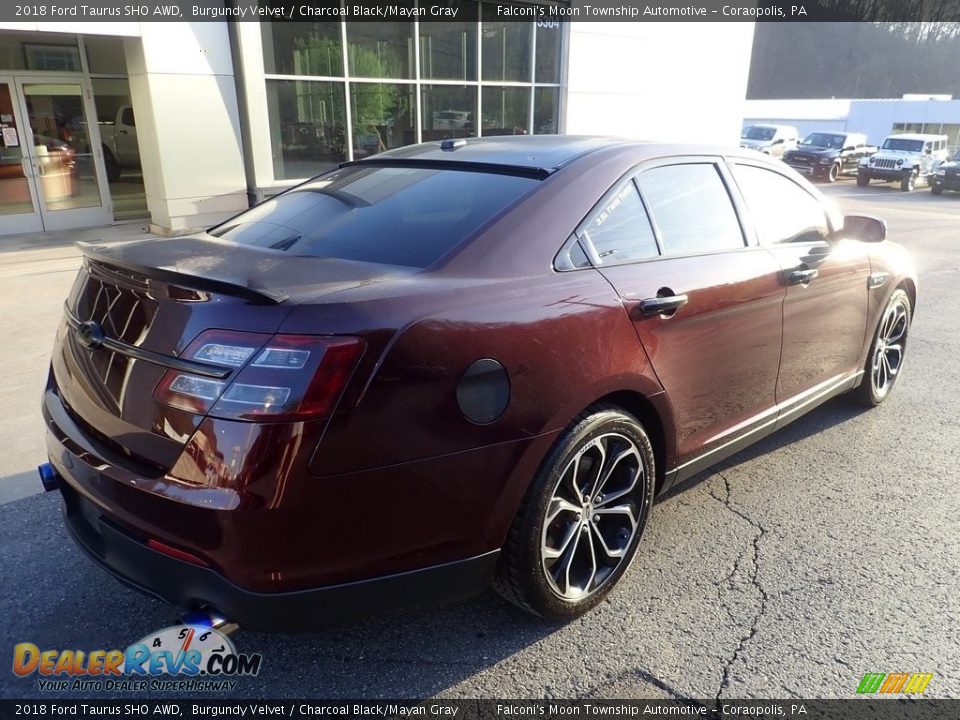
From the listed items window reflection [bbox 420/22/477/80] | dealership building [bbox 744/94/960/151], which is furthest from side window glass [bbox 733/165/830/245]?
dealership building [bbox 744/94/960/151]

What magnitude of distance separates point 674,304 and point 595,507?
84 cm

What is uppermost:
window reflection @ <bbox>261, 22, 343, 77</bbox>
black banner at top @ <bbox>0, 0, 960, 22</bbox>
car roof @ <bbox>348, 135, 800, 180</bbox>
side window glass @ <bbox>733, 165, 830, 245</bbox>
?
black banner at top @ <bbox>0, 0, 960, 22</bbox>

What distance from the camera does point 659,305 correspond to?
2.70 metres

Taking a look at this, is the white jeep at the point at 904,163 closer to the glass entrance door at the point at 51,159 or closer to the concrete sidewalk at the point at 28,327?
the concrete sidewalk at the point at 28,327

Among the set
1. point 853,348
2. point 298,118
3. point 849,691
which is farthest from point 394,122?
point 849,691

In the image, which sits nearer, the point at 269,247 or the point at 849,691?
the point at 849,691

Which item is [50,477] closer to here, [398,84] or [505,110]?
[398,84]

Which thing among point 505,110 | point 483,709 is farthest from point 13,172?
point 483,709

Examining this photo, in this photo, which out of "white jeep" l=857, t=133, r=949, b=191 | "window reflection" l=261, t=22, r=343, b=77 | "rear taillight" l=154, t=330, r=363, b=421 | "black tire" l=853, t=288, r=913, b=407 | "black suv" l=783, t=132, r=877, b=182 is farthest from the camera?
"black suv" l=783, t=132, r=877, b=182

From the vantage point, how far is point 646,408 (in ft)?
9.21

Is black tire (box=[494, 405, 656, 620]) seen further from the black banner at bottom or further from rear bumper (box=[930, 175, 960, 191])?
rear bumper (box=[930, 175, 960, 191])

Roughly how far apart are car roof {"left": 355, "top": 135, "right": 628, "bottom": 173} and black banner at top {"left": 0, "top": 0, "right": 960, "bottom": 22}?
769cm

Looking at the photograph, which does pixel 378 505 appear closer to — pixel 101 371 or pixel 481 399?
pixel 481 399

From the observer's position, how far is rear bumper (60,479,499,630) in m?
1.96
